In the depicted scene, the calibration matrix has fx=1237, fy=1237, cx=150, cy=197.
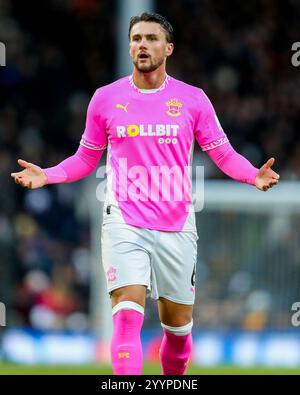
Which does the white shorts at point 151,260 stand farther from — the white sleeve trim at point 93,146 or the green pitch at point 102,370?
the green pitch at point 102,370

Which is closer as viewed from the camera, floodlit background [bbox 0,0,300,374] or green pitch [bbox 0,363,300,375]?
green pitch [bbox 0,363,300,375]

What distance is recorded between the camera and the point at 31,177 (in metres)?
7.53

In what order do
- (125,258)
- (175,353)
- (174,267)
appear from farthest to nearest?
1. (175,353)
2. (174,267)
3. (125,258)

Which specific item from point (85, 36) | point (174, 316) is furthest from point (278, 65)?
point (174, 316)

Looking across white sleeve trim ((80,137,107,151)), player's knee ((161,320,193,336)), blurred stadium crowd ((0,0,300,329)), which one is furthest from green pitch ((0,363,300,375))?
white sleeve trim ((80,137,107,151))

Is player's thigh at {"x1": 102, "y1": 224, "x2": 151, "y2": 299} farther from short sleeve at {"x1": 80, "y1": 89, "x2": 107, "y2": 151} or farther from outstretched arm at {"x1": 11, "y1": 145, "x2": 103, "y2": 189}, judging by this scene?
short sleeve at {"x1": 80, "y1": 89, "x2": 107, "y2": 151}

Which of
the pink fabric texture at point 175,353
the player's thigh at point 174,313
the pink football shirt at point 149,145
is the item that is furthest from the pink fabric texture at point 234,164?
the pink fabric texture at point 175,353

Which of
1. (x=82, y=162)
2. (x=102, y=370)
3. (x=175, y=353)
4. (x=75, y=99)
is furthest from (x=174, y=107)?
(x=75, y=99)

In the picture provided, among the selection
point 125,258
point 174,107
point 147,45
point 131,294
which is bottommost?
point 131,294

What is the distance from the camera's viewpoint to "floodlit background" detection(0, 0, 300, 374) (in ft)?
48.9

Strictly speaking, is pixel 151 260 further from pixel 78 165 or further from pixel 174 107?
pixel 174 107

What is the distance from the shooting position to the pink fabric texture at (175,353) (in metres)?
7.91

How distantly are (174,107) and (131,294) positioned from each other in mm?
1185

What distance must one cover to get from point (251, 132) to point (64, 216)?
124 inches
